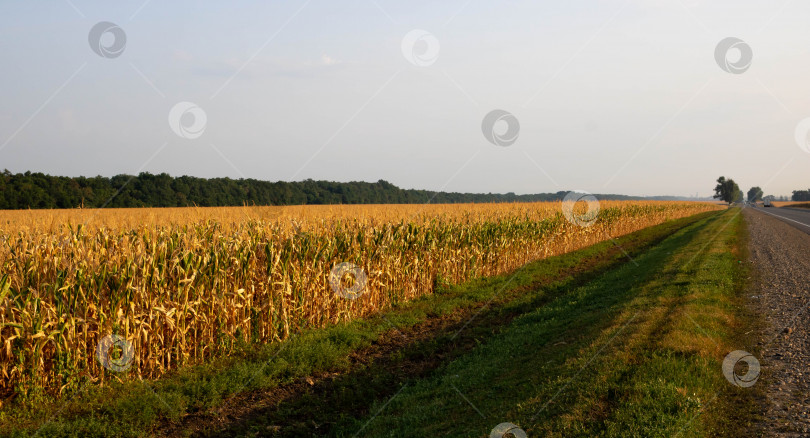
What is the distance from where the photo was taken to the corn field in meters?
6.57

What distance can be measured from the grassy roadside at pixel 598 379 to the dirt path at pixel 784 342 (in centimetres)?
30

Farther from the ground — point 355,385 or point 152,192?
point 152,192

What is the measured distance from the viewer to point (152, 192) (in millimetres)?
42562

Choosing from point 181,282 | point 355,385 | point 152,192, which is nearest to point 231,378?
point 181,282

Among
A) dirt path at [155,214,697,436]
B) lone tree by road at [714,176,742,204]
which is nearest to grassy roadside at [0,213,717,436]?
dirt path at [155,214,697,436]

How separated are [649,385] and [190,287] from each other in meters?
7.45

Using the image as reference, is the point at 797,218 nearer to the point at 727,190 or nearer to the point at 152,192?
the point at 152,192

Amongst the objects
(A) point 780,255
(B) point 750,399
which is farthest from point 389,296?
(A) point 780,255

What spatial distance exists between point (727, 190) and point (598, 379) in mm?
214105

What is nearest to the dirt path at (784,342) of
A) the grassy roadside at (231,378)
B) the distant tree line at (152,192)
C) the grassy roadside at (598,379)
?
the grassy roadside at (598,379)

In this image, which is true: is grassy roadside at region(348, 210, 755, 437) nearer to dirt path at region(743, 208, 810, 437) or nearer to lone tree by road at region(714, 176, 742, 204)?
dirt path at region(743, 208, 810, 437)

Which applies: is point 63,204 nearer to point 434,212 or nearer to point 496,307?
point 434,212

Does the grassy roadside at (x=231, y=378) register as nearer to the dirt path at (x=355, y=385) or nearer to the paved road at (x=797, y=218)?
the dirt path at (x=355, y=385)

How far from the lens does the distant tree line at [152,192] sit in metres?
33.1
